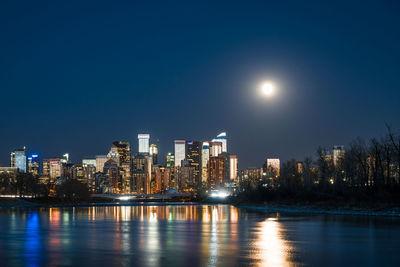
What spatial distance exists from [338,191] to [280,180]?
32.8 metres

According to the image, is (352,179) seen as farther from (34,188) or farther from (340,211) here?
(34,188)

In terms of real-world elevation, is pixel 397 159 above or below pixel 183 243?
above

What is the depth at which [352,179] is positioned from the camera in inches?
3246

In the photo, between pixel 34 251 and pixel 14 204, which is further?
pixel 14 204

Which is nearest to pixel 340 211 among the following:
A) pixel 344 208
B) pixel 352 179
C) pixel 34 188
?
pixel 344 208

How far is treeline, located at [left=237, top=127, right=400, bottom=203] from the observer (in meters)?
74.0

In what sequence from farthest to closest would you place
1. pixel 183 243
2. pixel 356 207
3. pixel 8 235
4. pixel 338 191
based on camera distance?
1. pixel 338 191
2. pixel 356 207
3. pixel 8 235
4. pixel 183 243

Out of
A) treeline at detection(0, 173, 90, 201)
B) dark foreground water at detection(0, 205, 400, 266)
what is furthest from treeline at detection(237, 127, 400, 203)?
treeline at detection(0, 173, 90, 201)

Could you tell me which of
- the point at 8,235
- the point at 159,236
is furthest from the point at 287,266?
the point at 8,235

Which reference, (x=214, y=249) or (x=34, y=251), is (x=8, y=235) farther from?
(x=214, y=249)

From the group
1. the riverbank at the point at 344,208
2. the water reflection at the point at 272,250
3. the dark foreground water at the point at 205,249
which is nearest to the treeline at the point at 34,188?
the riverbank at the point at 344,208

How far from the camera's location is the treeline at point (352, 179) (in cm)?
7396

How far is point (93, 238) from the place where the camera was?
31.3 meters

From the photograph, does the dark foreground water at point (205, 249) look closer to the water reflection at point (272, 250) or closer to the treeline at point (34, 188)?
the water reflection at point (272, 250)
